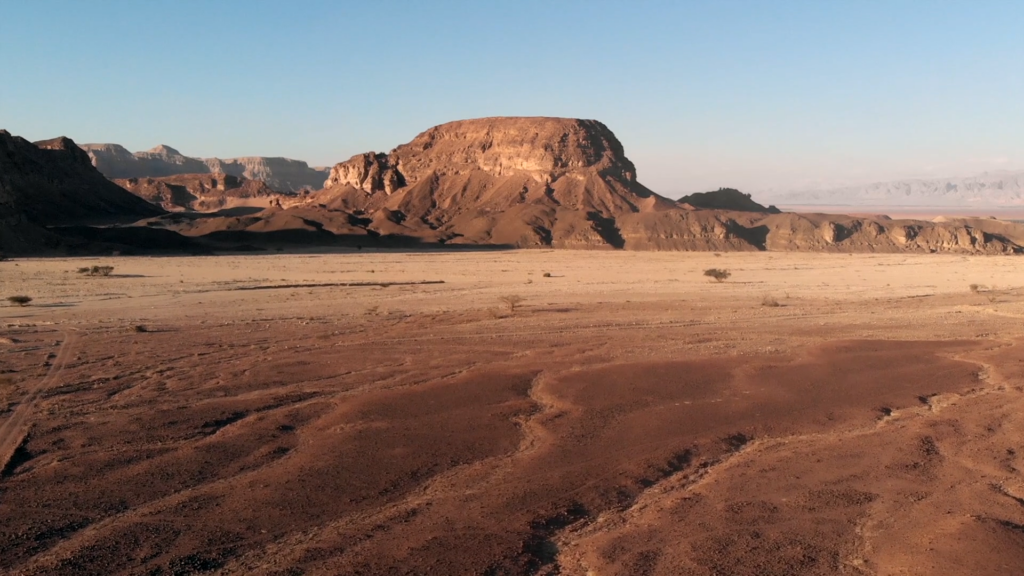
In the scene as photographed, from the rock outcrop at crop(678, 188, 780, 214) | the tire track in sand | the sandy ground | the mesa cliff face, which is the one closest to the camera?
the sandy ground

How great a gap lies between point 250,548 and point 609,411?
7.17m

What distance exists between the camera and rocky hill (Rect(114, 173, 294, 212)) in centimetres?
17025

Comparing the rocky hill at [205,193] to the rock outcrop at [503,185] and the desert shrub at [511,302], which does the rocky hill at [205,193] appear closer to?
the rock outcrop at [503,185]

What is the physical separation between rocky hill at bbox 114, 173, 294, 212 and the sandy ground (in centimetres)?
15129

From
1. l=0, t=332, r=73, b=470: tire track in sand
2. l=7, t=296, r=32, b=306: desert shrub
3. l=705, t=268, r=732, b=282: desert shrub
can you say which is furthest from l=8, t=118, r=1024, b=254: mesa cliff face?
l=0, t=332, r=73, b=470: tire track in sand

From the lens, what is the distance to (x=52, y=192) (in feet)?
378

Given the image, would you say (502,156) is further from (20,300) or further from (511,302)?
(20,300)

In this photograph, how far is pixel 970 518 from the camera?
8.80 metres

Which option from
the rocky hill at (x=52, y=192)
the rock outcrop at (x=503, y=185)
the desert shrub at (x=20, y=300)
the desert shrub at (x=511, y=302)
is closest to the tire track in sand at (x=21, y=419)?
the desert shrub at (x=511, y=302)

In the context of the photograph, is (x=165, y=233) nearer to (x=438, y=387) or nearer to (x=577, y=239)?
(x=577, y=239)

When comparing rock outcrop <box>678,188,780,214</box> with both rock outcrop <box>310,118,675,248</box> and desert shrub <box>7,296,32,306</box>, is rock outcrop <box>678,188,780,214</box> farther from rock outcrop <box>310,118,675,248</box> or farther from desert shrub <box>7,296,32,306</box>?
desert shrub <box>7,296,32,306</box>

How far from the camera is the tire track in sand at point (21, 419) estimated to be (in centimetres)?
1084

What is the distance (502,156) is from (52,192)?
6201 cm

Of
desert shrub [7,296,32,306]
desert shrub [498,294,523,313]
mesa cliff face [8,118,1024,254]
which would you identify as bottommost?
desert shrub [7,296,32,306]
